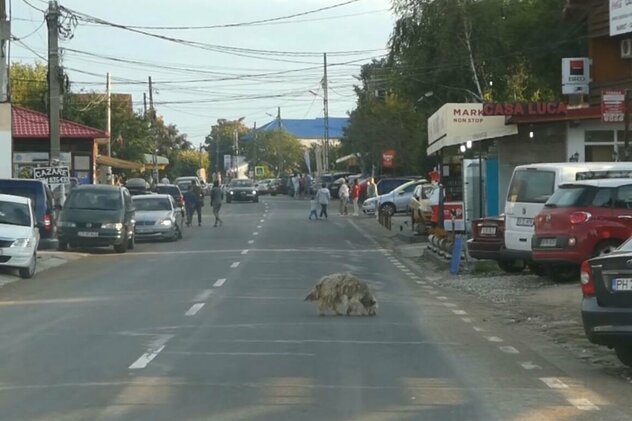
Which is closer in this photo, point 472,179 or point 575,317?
point 575,317

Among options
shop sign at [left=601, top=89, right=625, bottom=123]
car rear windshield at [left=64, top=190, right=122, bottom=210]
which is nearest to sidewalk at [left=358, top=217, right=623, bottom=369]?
shop sign at [left=601, top=89, right=625, bottom=123]

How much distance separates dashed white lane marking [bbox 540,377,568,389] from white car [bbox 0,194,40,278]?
49.4ft

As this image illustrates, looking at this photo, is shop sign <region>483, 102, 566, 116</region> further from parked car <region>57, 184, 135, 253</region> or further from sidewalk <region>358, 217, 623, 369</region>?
parked car <region>57, 184, 135, 253</region>

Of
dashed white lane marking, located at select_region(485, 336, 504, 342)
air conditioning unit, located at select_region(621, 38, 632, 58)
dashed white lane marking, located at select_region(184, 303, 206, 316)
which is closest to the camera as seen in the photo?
dashed white lane marking, located at select_region(485, 336, 504, 342)

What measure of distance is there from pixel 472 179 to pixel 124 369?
74.6 feet

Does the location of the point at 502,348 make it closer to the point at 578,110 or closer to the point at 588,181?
the point at 588,181

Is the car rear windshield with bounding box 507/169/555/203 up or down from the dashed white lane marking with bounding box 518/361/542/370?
up

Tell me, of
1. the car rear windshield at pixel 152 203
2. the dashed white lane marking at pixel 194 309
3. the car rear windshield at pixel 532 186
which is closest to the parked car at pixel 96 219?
the car rear windshield at pixel 152 203

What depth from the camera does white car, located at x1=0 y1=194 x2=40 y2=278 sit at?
23781 millimetres

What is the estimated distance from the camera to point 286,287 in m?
21.6

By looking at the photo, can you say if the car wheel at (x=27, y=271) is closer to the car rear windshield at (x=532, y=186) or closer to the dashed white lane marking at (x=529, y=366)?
the car rear windshield at (x=532, y=186)

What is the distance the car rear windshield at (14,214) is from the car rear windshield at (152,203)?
43.0 feet

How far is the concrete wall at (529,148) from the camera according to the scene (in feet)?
106

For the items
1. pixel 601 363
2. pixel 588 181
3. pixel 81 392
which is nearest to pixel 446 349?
pixel 601 363
